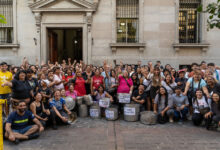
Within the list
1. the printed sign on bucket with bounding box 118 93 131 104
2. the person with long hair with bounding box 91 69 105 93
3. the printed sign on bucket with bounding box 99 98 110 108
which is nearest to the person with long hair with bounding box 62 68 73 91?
the person with long hair with bounding box 91 69 105 93

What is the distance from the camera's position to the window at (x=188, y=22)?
14.2 metres

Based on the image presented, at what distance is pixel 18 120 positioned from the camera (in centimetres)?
579

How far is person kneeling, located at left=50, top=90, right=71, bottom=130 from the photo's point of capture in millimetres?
6891

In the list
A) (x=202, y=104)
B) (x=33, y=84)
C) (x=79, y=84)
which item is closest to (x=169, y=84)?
(x=202, y=104)

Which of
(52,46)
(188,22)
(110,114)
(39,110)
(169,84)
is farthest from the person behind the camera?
(52,46)

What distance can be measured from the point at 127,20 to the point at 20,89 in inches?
382

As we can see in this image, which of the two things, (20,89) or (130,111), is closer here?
(20,89)

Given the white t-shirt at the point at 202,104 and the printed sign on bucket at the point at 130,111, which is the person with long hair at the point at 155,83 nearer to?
the printed sign on bucket at the point at 130,111

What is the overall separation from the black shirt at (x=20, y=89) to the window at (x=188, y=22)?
36.7 feet

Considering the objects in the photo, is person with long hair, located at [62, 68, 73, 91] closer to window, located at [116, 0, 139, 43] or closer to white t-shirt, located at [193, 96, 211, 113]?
Result: white t-shirt, located at [193, 96, 211, 113]

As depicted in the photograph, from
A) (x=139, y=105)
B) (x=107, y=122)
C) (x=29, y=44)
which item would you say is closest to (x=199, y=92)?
(x=139, y=105)

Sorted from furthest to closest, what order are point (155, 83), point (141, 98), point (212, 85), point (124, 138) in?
point (141, 98) < point (155, 83) < point (212, 85) < point (124, 138)

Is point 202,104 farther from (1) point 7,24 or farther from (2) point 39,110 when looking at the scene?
(1) point 7,24

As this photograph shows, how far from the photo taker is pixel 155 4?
45.1ft
